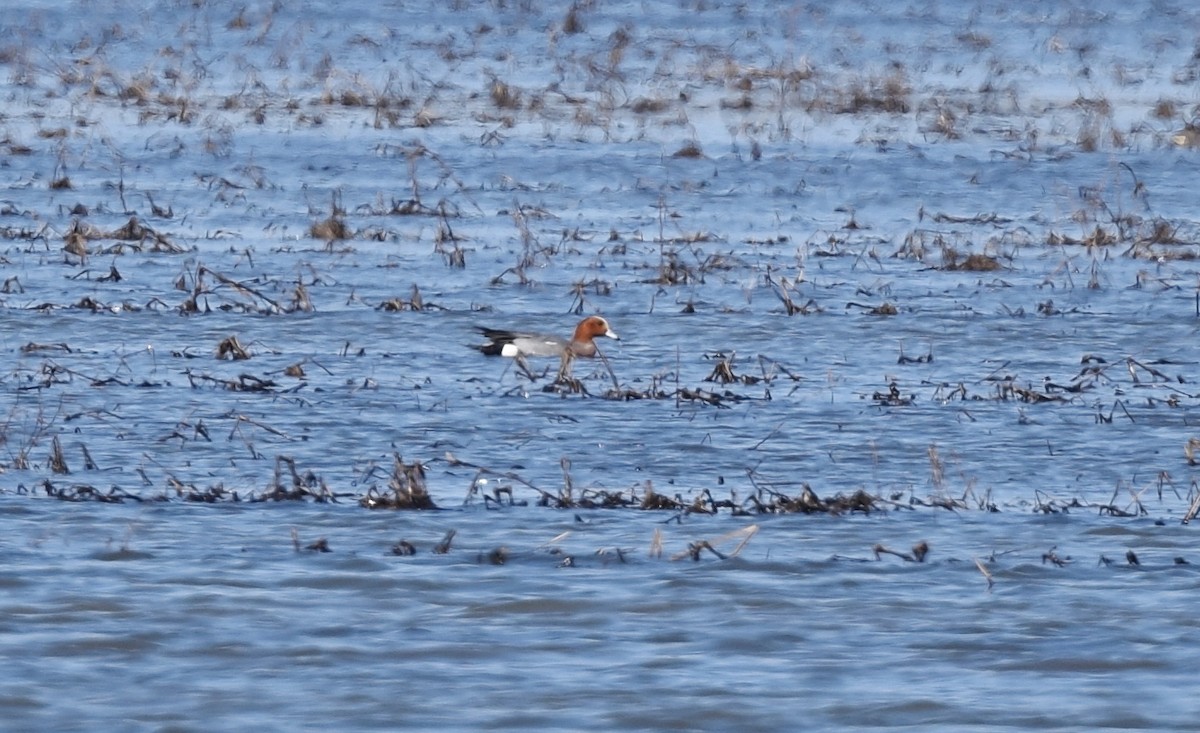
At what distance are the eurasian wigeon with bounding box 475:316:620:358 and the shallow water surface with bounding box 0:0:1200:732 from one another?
192 mm

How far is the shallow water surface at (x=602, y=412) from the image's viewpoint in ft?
22.1

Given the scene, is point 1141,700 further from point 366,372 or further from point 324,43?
point 324,43

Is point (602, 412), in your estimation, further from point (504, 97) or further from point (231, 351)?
point (504, 97)

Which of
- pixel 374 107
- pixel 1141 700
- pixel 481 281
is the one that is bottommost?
pixel 1141 700

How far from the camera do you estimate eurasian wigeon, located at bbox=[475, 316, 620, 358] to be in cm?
1203

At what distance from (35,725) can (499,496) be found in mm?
2788

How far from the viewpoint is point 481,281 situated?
14.8 meters

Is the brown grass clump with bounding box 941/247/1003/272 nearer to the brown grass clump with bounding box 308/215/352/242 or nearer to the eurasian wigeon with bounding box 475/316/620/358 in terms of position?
the eurasian wigeon with bounding box 475/316/620/358

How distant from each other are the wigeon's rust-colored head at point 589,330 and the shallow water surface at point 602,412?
0.94 feet

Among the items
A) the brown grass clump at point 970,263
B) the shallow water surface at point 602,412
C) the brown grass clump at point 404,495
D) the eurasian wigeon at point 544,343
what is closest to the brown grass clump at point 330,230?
the shallow water surface at point 602,412

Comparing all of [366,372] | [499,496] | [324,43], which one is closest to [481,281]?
[366,372]

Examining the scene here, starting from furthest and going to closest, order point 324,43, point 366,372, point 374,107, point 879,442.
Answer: point 324,43 → point 374,107 → point 366,372 → point 879,442

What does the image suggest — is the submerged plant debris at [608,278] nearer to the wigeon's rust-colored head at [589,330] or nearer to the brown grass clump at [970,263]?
the brown grass clump at [970,263]

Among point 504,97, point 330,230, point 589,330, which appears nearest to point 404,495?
point 589,330
